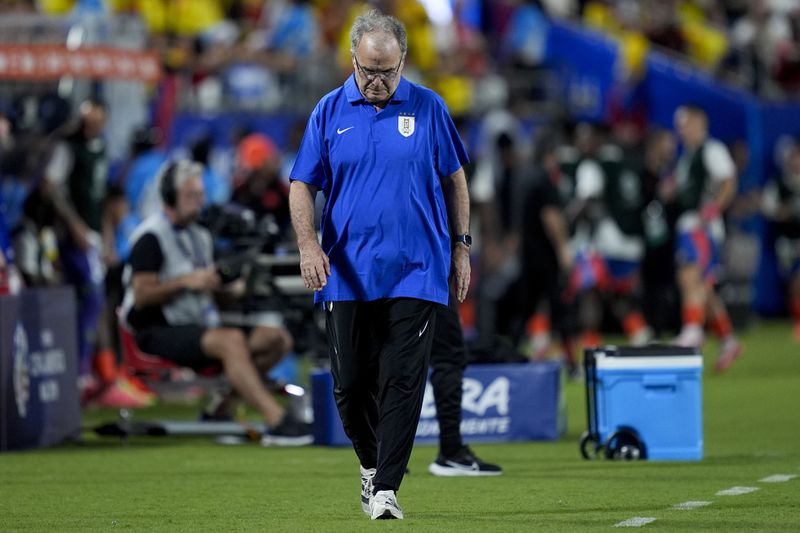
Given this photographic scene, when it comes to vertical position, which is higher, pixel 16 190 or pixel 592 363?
pixel 16 190

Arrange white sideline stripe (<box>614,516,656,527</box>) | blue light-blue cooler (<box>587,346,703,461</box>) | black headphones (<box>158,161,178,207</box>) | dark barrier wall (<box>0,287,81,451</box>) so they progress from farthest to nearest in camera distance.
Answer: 1. black headphones (<box>158,161,178,207</box>)
2. dark barrier wall (<box>0,287,81,451</box>)
3. blue light-blue cooler (<box>587,346,703,461</box>)
4. white sideline stripe (<box>614,516,656,527</box>)

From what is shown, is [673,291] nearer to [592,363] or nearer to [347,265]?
[592,363]

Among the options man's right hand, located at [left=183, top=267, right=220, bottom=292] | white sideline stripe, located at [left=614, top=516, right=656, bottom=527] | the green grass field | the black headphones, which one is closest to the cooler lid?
the green grass field

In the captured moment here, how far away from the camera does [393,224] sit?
641 centimetres

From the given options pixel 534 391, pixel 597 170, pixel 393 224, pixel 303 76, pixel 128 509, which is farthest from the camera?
pixel 303 76

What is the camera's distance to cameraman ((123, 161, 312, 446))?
9797mm

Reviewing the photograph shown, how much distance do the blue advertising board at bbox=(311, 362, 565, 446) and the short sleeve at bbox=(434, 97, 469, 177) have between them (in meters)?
3.27

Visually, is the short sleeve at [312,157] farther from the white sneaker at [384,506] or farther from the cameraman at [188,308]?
the cameraman at [188,308]

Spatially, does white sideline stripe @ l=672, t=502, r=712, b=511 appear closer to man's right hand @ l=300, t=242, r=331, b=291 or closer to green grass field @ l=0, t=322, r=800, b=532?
green grass field @ l=0, t=322, r=800, b=532

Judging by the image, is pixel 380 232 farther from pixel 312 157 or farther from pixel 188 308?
pixel 188 308

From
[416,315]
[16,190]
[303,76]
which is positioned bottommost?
[416,315]

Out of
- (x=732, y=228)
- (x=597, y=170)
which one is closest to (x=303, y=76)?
(x=597, y=170)

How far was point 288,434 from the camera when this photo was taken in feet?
32.7

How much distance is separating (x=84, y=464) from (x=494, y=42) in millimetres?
15276
